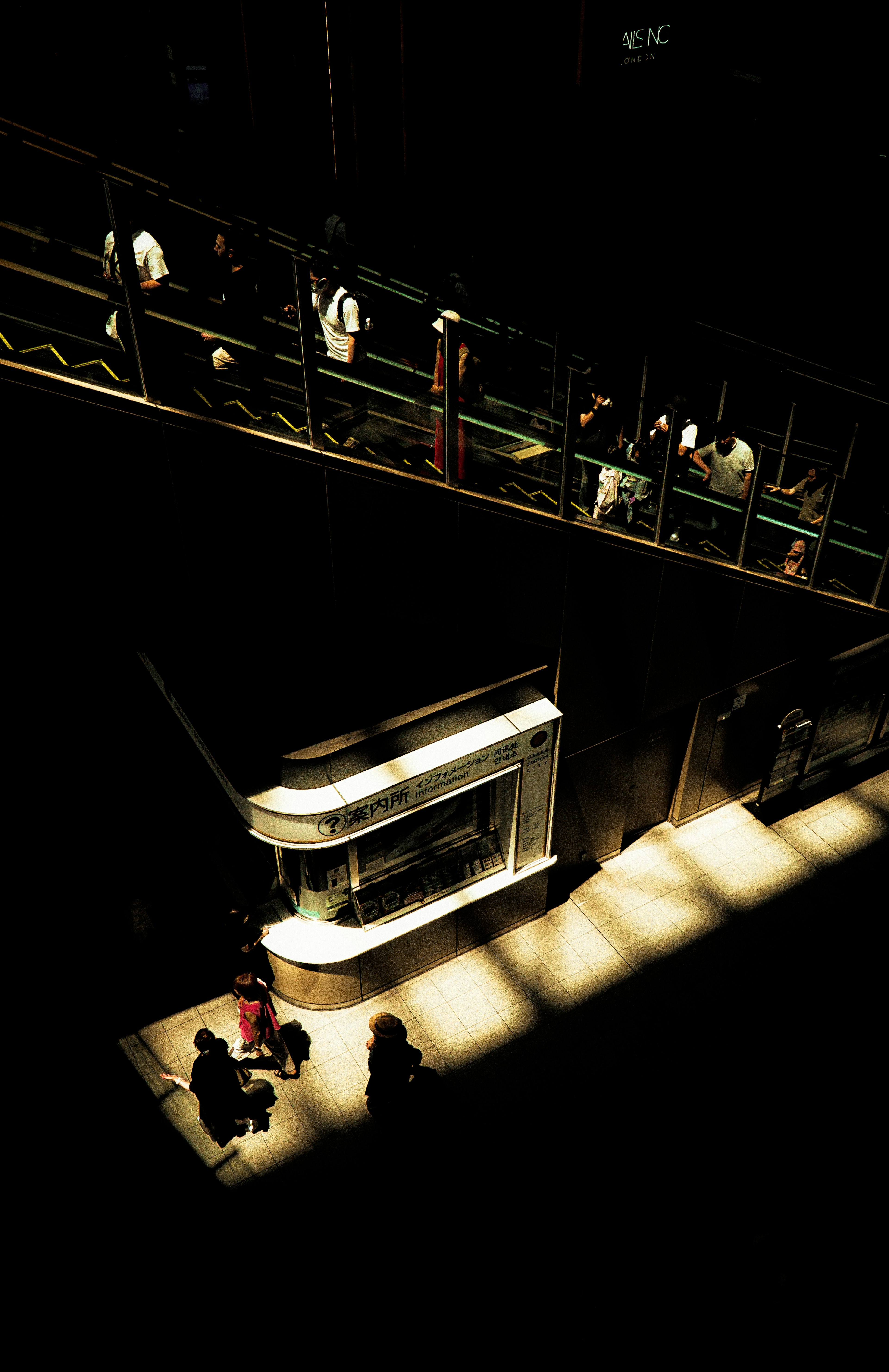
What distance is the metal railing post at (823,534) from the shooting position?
7.14 meters

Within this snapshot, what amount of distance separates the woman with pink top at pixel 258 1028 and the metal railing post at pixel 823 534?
620cm

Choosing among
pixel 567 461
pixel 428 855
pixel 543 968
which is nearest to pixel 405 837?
pixel 428 855

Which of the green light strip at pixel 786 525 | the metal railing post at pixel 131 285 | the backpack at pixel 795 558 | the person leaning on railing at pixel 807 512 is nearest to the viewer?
the metal railing post at pixel 131 285

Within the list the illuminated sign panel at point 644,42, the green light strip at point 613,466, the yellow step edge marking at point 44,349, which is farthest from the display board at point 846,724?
the yellow step edge marking at point 44,349

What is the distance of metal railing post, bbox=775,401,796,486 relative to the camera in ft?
24.7

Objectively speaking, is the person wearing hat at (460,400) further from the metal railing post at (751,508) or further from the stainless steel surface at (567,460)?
the metal railing post at (751,508)

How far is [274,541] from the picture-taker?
512cm

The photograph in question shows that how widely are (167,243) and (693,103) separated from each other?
625cm

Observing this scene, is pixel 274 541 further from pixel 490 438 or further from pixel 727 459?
pixel 727 459

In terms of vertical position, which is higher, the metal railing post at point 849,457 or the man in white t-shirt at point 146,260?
the man in white t-shirt at point 146,260

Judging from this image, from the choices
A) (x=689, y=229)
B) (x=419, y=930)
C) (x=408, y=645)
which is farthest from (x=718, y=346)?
(x=419, y=930)

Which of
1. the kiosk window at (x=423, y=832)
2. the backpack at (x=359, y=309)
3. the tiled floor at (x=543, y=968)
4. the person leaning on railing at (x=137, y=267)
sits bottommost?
the tiled floor at (x=543, y=968)

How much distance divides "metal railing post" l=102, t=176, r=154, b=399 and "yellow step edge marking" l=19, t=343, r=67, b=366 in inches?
13.5

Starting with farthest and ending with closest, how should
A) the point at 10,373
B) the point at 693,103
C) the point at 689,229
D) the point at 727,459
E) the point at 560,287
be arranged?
the point at 560,287 → the point at 689,229 → the point at 693,103 → the point at 727,459 → the point at 10,373
